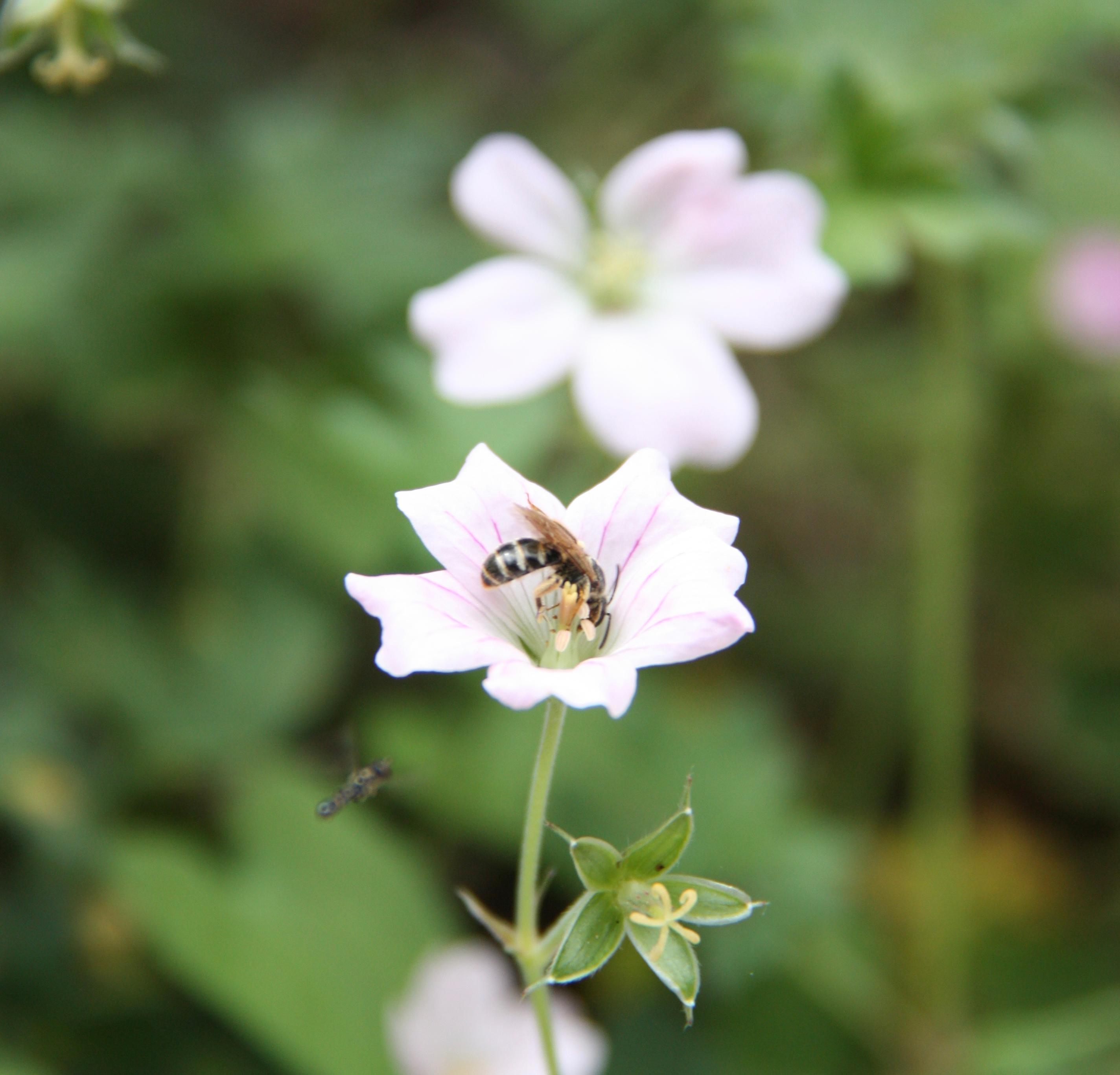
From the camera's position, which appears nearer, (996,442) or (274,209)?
(274,209)

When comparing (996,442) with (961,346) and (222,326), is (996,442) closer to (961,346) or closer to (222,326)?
(961,346)

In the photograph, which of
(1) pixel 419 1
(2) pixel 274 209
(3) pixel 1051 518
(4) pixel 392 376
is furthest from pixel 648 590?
(1) pixel 419 1

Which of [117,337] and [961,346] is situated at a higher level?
[961,346]

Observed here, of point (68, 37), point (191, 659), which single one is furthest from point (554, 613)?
point (191, 659)

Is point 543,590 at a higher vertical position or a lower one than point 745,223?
lower

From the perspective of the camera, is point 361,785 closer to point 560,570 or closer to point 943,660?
point 560,570

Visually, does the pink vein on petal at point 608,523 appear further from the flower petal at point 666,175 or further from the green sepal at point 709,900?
the flower petal at point 666,175
